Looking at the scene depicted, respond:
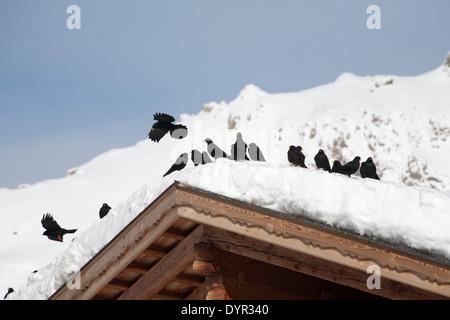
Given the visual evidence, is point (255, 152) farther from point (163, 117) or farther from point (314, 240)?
point (314, 240)

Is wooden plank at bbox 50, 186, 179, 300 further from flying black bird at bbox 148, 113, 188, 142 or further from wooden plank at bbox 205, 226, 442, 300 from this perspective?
flying black bird at bbox 148, 113, 188, 142

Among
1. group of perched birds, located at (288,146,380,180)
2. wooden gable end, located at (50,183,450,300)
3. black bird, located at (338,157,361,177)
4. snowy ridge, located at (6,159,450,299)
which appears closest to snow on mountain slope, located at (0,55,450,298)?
group of perched birds, located at (288,146,380,180)

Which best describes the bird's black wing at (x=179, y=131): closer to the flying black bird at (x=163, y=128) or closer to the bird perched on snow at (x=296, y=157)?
the flying black bird at (x=163, y=128)

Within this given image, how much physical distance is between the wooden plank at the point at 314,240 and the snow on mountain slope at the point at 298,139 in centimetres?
2991

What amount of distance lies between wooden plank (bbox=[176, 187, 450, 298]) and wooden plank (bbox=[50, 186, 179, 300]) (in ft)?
0.90

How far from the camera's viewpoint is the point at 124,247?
23.7ft

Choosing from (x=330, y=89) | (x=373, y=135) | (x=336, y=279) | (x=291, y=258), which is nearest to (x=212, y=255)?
(x=291, y=258)

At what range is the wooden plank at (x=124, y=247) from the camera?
6910mm

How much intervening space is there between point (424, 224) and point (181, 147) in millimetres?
47022

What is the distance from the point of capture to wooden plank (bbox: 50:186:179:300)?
6.91 m

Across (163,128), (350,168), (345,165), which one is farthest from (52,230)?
(350,168)

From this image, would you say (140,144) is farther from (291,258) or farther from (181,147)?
(291,258)

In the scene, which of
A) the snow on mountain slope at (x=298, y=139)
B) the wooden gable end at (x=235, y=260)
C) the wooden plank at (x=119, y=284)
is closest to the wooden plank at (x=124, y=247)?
the wooden gable end at (x=235, y=260)
